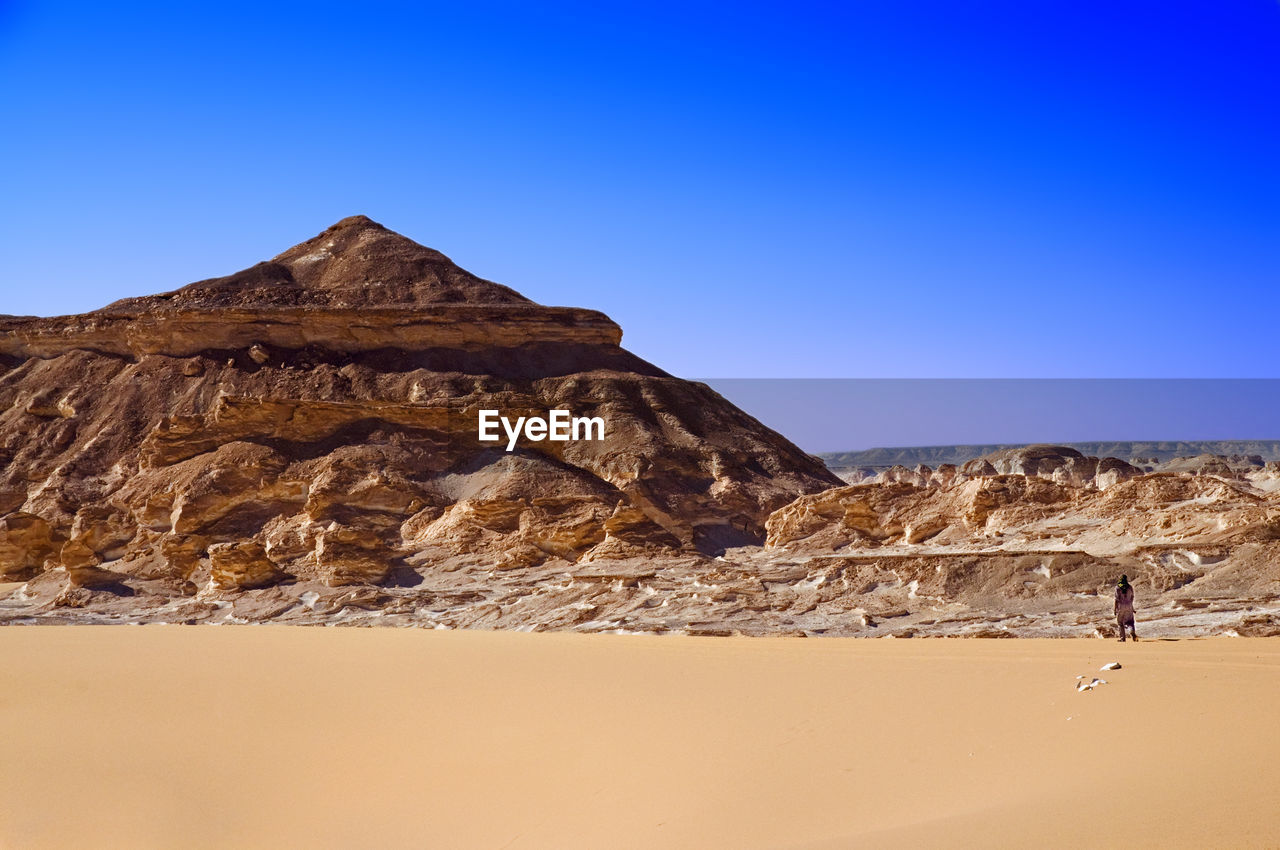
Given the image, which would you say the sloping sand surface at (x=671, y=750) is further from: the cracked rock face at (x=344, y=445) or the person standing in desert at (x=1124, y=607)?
the cracked rock face at (x=344, y=445)

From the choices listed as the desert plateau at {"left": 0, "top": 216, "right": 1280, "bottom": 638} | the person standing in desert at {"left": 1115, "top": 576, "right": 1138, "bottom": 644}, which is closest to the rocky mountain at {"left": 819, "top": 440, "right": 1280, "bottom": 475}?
the desert plateau at {"left": 0, "top": 216, "right": 1280, "bottom": 638}

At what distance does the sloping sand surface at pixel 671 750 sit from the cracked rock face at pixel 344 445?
11187 mm

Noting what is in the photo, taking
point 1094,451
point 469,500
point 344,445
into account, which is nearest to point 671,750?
point 469,500

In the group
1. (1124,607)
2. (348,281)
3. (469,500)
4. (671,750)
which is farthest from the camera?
(348,281)

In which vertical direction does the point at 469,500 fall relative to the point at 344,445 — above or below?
below

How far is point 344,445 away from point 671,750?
26077 mm

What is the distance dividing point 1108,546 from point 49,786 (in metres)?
15.3

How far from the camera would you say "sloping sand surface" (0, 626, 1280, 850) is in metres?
6.43

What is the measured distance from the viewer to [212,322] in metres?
39.3

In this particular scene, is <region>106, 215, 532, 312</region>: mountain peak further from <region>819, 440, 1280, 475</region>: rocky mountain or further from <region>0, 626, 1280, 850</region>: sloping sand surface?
<region>819, 440, 1280, 475</region>: rocky mountain

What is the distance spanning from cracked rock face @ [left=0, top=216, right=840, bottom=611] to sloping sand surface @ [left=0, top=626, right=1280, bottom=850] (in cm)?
1119

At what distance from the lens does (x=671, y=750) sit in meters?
8.41

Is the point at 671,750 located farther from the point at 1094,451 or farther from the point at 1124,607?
the point at 1094,451

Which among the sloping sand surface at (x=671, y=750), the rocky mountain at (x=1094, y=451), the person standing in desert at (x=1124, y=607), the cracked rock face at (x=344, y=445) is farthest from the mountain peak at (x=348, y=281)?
the rocky mountain at (x=1094, y=451)
